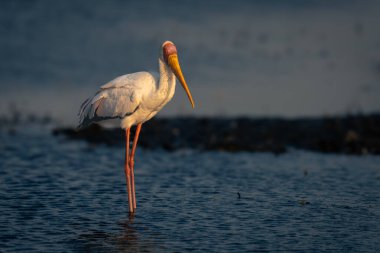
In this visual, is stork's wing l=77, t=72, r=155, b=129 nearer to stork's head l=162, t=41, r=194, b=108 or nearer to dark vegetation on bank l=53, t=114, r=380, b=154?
stork's head l=162, t=41, r=194, b=108

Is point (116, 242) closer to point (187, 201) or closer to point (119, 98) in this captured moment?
point (187, 201)

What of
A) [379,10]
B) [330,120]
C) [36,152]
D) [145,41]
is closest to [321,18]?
[379,10]

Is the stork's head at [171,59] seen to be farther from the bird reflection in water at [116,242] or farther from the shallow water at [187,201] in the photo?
the bird reflection in water at [116,242]

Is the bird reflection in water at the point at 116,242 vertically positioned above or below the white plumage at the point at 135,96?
below

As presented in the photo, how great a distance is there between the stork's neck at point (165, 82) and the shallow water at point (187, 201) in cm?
137

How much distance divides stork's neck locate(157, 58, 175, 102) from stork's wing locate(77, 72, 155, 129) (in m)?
0.12

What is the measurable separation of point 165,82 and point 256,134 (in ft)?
18.2

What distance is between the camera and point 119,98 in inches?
398

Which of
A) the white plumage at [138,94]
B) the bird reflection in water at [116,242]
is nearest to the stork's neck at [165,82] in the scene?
the white plumage at [138,94]

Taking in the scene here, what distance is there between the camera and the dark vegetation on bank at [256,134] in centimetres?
1438

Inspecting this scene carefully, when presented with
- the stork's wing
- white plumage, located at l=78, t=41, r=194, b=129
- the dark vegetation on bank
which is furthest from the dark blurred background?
white plumage, located at l=78, t=41, r=194, b=129

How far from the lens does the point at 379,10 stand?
90.9 feet

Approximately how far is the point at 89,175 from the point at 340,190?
3797 millimetres

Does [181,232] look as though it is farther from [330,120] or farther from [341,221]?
[330,120]
